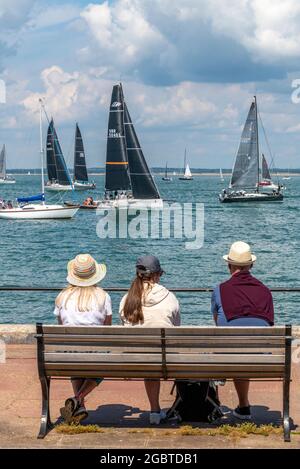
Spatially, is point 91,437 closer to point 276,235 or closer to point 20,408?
point 20,408

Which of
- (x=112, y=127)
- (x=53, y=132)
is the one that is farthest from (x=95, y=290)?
(x=53, y=132)

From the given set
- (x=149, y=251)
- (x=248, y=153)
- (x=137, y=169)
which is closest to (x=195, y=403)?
(x=149, y=251)

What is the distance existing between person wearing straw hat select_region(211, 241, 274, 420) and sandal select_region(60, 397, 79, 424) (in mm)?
1216

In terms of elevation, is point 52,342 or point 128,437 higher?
point 52,342

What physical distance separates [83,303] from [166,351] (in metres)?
0.87

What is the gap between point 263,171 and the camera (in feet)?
403

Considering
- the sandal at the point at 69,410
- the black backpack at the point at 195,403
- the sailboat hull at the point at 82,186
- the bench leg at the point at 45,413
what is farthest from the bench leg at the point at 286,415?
the sailboat hull at the point at 82,186

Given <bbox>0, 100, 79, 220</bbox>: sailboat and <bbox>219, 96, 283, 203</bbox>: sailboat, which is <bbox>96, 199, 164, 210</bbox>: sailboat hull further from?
<bbox>219, 96, 283, 203</bbox>: sailboat

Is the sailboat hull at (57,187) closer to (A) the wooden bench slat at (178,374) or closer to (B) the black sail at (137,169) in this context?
(B) the black sail at (137,169)

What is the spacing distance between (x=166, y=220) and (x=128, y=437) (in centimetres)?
8013

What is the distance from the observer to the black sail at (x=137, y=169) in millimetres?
79875

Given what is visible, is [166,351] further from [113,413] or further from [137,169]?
[137,169]

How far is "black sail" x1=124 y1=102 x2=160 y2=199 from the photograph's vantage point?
79.9 m

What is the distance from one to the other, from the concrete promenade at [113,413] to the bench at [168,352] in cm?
22
